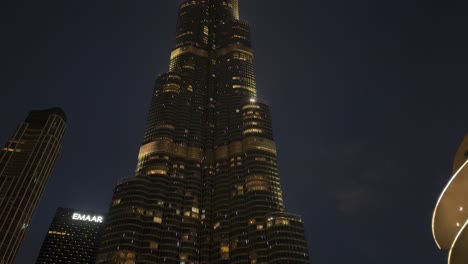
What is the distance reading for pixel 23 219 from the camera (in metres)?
198

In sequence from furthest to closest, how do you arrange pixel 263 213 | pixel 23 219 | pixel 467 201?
1. pixel 23 219
2. pixel 263 213
3. pixel 467 201

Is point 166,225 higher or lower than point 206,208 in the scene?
lower

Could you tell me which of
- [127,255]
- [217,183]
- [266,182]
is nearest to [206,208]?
[217,183]

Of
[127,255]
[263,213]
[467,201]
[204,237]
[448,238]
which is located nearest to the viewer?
[467,201]

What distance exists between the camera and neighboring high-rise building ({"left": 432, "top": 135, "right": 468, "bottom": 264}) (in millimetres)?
43781

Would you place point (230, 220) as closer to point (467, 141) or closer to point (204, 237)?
point (204, 237)

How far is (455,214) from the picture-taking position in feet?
170

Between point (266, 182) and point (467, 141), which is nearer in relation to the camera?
point (467, 141)

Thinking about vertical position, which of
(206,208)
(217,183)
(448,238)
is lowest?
(448,238)

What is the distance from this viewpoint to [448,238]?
55.4 meters

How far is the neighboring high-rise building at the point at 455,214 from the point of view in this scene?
43781mm

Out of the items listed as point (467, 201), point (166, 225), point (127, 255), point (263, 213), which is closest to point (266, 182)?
point (263, 213)

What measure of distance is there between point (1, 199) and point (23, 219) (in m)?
14.4

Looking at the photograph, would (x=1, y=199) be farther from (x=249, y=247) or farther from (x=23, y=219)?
(x=249, y=247)
